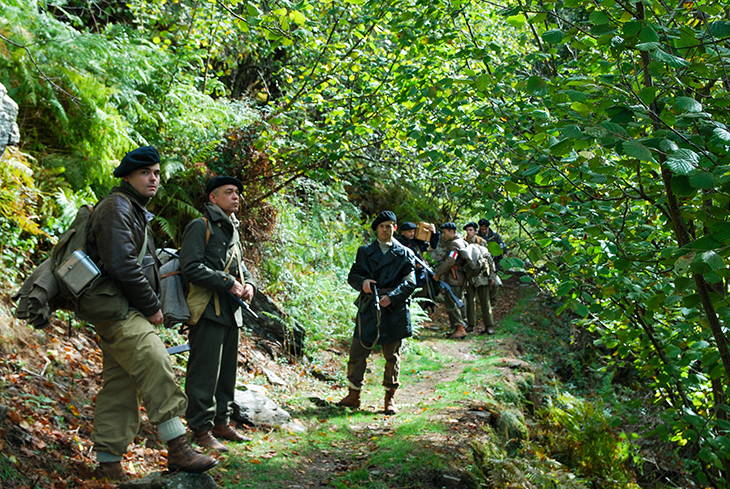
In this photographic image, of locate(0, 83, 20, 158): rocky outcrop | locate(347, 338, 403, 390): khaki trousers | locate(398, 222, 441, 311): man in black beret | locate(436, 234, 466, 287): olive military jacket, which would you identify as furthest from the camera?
locate(436, 234, 466, 287): olive military jacket

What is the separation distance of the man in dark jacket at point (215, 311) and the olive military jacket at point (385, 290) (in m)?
1.90

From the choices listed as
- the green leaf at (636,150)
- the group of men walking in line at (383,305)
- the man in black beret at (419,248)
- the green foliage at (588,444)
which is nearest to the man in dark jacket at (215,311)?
the group of men walking in line at (383,305)

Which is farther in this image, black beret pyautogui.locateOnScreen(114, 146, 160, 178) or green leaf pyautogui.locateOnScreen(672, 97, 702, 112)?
black beret pyautogui.locateOnScreen(114, 146, 160, 178)

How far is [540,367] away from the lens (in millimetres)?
10781

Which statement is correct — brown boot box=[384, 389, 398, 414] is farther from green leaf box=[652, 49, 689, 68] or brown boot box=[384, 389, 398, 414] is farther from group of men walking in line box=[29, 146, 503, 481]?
green leaf box=[652, 49, 689, 68]

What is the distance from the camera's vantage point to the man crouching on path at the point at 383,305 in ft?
22.8

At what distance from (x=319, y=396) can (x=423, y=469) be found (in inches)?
101

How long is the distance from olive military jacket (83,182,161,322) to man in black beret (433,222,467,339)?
8804 mm

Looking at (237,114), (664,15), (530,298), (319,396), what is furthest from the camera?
(530,298)

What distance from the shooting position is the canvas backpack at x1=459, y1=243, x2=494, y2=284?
12.3m

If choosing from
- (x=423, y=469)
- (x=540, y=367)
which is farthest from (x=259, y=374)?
(x=540, y=367)

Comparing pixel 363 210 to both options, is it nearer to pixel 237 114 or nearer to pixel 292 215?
pixel 292 215

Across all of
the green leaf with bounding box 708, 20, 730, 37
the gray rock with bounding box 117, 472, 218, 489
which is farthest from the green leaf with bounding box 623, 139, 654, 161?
the gray rock with bounding box 117, 472, 218, 489

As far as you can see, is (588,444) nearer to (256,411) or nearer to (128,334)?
(256,411)
